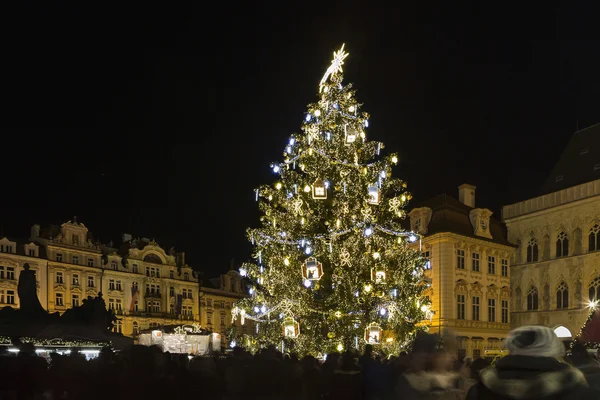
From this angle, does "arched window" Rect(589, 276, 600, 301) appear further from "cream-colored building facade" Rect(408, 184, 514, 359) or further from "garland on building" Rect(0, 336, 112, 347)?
"garland on building" Rect(0, 336, 112, 347)

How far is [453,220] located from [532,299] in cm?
739

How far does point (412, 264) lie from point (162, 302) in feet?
161

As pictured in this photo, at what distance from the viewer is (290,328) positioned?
20.6m

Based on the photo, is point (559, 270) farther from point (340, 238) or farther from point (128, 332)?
point (128, 332)

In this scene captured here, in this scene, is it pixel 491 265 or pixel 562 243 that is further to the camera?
pixel 491 265

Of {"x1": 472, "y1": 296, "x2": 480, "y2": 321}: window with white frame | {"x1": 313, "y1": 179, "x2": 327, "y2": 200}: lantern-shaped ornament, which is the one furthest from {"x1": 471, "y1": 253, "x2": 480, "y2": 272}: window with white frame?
{"x1": 313, "y1": 179, "x2": 327, "y2": 200}: lantern-shaped ornament

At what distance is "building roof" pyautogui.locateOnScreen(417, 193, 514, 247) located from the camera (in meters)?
39.6

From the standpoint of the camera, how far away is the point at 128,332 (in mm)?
61719

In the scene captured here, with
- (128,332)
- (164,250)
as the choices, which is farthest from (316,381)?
(164,250)

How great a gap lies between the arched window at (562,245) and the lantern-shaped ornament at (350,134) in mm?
22428

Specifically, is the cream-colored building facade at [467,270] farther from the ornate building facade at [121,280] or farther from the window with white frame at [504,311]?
the ornate building facade at [121,280]

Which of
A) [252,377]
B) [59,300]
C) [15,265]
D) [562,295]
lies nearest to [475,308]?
[562,295]

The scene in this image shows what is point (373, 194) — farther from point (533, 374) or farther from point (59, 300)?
point (59, 300)

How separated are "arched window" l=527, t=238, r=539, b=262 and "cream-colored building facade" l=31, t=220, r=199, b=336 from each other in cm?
3720
